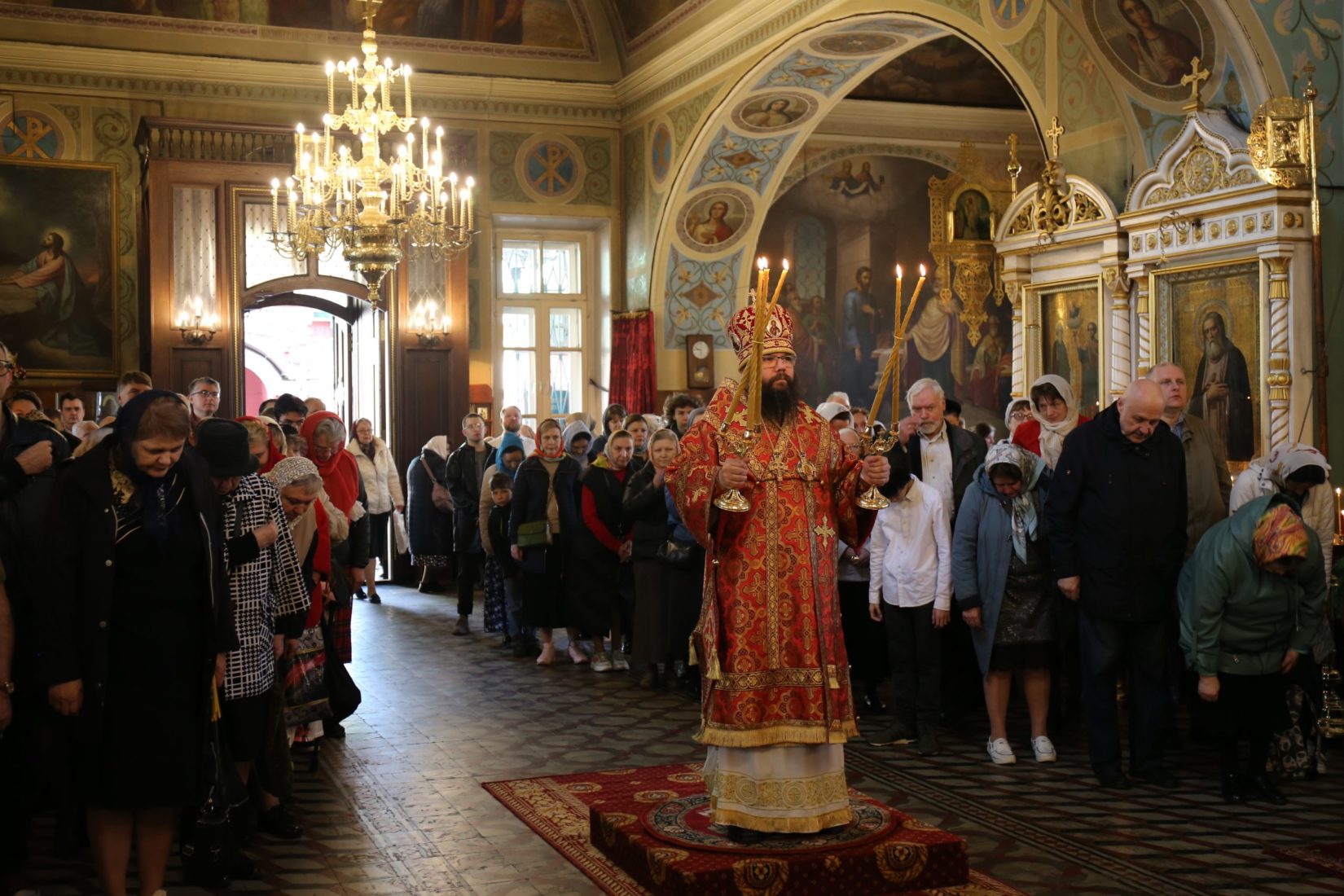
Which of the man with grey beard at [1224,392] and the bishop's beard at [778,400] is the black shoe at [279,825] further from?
the man with grey beard at [1224,392]

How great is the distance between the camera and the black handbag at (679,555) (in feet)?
27.4

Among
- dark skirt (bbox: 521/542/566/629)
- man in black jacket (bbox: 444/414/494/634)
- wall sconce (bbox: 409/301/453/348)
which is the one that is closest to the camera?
dark skirt (bbox: 521/542/566/629)

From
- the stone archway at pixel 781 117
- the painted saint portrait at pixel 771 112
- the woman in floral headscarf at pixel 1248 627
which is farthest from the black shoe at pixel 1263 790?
the painted saint portrait at pixel 771 112

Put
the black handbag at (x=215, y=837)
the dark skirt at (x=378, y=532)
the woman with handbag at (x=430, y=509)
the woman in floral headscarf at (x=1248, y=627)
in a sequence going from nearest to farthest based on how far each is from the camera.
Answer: the black handbag at (x=215, y=837) → the woman in floral headscarf at (x=1248, y=627) → the woman with handbag at (x=430, y=509) → the dark skirt at (x=378, y=532)

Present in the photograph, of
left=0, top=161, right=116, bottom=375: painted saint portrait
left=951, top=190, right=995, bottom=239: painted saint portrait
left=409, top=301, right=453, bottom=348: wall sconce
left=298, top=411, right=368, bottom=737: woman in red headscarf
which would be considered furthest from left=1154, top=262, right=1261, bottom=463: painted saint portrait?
left=0, top=161, right=116, bottom=375: painted saint portrait

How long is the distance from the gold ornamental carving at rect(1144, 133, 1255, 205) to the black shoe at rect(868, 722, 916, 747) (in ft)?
11.5

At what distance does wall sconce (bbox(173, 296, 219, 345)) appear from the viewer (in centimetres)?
1464

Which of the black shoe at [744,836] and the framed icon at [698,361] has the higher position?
the framed icon at [698,361]

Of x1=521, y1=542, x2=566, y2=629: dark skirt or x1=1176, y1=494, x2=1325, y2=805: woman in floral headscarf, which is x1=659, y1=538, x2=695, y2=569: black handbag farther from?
x1=1176, y1=494, x2=1325, y2=805: woman in floral headscarf

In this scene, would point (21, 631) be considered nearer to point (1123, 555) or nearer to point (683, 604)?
point (1123, 555)

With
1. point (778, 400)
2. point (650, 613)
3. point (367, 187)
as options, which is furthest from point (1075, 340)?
point (367, 187)

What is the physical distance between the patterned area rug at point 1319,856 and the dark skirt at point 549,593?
5.25 metres

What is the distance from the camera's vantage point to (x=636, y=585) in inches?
348

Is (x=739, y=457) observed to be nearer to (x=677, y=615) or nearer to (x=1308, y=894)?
(x=1308, y=894)
